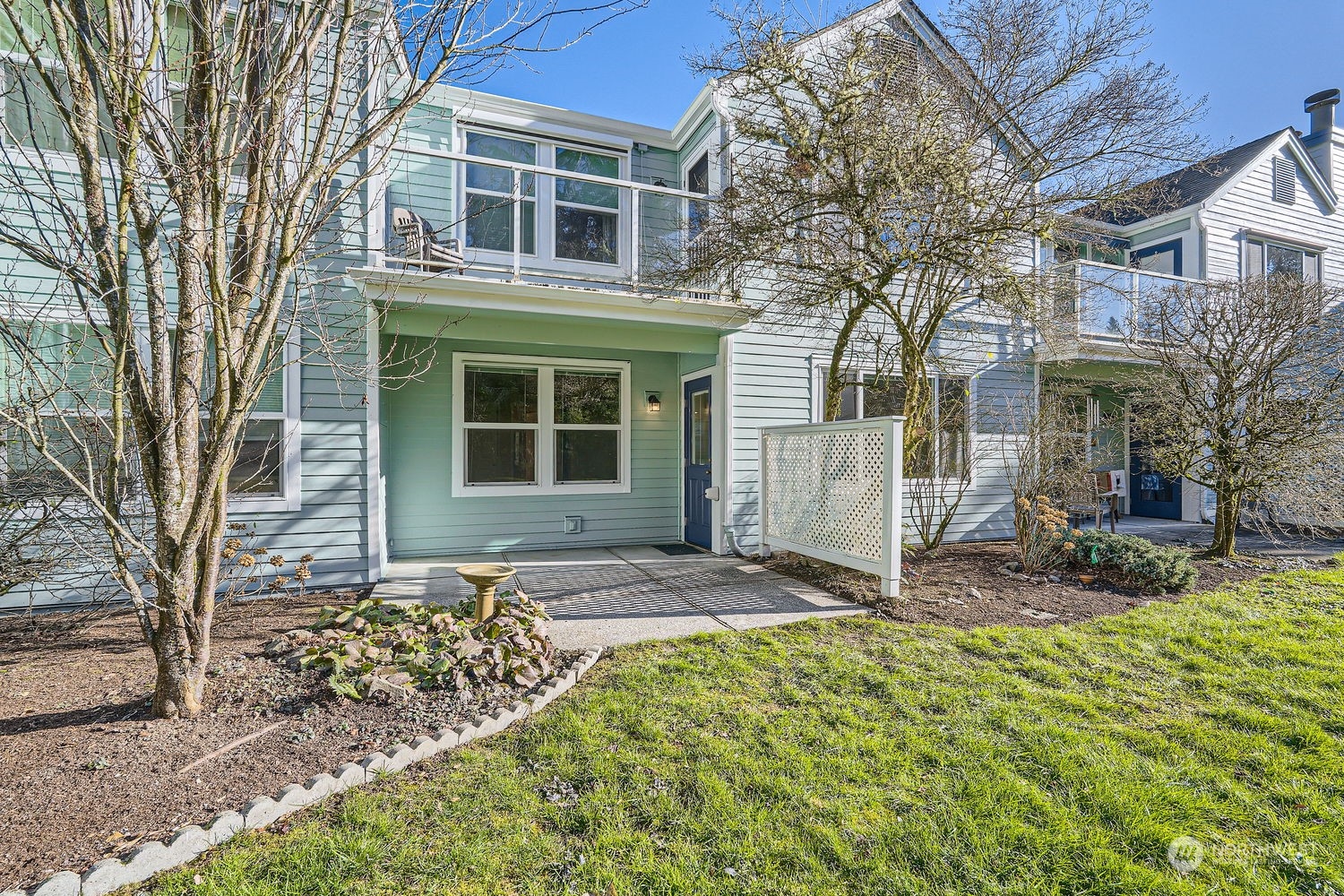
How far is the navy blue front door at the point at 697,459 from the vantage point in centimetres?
759

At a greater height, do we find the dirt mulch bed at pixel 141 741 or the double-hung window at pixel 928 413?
the double-hung window at pixel 928 413

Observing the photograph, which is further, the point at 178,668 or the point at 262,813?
the point at 178,668

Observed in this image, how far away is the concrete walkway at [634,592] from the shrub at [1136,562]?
2929 millimetres

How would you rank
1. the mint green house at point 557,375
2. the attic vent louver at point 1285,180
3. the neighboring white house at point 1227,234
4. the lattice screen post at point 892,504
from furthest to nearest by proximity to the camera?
the attic vent louver at point 1285,180 < the neighboring white house at point 1227,234 < the mint green house at point 557,375 < the lattice screen post at point 892,504

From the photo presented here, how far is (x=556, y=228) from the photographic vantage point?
24.2ft

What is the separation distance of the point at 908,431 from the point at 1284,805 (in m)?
4.14

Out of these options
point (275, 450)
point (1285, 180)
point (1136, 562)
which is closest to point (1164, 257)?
point (1285, 180)

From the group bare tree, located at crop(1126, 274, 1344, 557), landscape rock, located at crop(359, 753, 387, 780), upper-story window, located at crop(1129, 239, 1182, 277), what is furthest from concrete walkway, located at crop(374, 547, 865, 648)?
upper-story window, located at crop(1129, 239, 1182, 277)

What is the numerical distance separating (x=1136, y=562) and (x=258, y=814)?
6.87m

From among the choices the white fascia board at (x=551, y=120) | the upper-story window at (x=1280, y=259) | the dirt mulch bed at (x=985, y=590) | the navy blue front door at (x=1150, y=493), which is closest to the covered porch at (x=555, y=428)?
the dirt mulch bed at (x=985, y=590)

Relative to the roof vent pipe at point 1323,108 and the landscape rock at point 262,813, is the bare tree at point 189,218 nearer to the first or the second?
the landscape rock at point 262,813

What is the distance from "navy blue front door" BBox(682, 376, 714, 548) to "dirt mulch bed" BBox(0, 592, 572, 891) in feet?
13.2

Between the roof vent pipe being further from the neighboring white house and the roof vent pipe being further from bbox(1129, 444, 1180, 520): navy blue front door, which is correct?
bbox(1129, 444, 1180, 520): navy blue front door

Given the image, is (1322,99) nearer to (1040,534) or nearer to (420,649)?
(1040,534)
